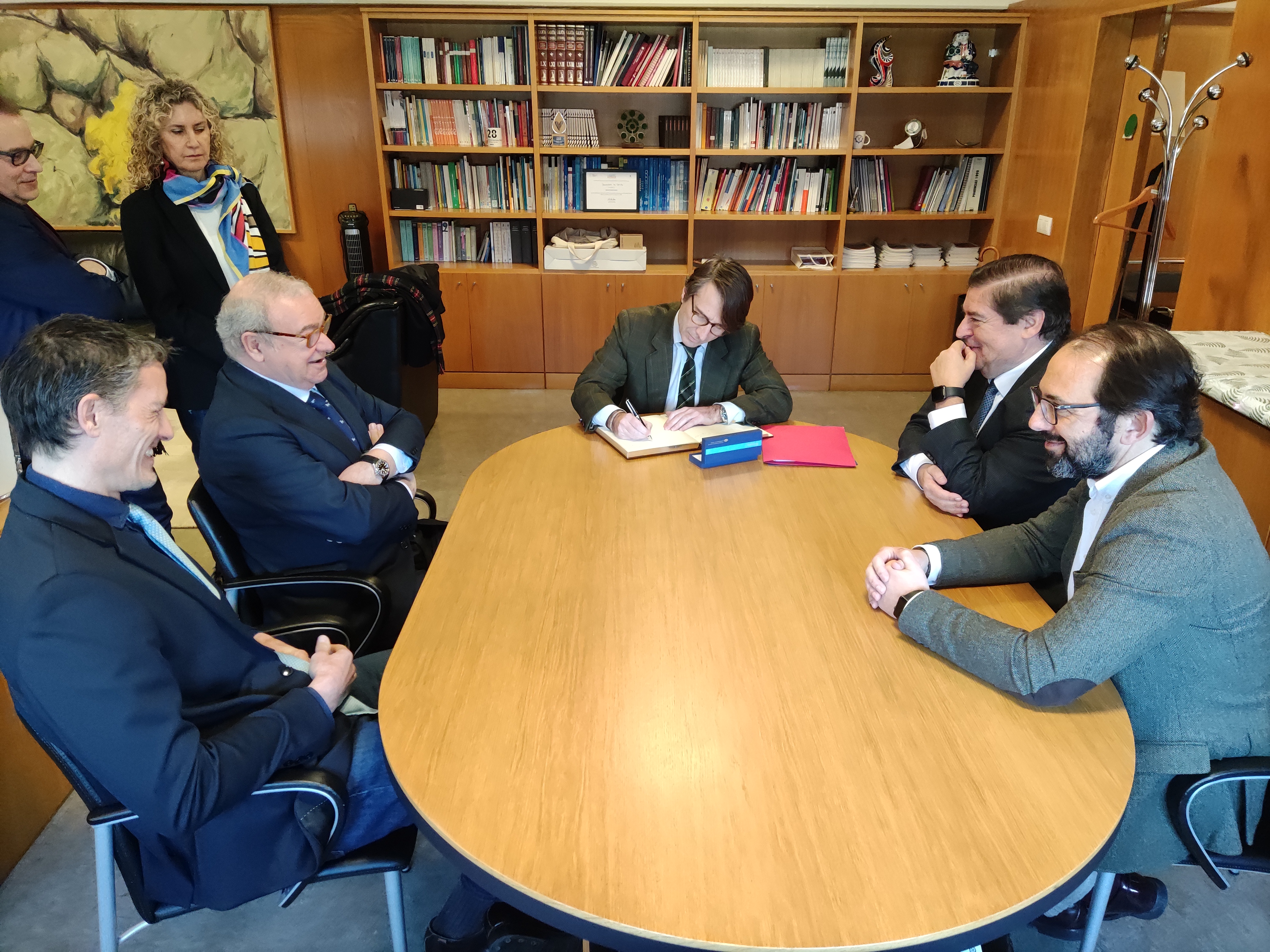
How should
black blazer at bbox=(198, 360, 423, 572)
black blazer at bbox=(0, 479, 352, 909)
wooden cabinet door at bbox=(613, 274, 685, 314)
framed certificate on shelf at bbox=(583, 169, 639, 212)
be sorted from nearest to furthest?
black blazer at bbox=(0, 479, 352, 909) < black blazer at bbox=(198, 360, 423, 572) < framed certificate on shelf at bbox=(583, 169, 639, 212) < wooden cabinet door at bbox=(613, 274, 685, 314)

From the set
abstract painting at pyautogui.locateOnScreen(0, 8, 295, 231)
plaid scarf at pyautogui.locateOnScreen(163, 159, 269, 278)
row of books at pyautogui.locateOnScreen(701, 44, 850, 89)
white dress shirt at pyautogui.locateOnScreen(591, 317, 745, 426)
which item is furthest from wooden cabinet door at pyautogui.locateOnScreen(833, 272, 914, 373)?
abstract painting at pyautogui.locateOnScreen(0, 8, 295, 231)

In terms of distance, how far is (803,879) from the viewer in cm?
113

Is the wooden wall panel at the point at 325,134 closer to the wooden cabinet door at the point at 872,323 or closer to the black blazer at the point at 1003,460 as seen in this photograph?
the wooden cabinet door at the point at 872,323

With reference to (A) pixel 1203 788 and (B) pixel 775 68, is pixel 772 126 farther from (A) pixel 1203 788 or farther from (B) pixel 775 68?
(A) pixel 1203 788

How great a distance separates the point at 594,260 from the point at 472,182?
862 millimetres

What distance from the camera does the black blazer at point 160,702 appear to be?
122 centimetres

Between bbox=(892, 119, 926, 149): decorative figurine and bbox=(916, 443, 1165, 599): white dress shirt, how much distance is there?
394cm

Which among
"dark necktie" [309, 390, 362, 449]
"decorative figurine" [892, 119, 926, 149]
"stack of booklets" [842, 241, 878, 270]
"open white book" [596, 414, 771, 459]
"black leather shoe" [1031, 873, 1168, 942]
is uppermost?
"decorative figurine" [892, 119, 926, 149]

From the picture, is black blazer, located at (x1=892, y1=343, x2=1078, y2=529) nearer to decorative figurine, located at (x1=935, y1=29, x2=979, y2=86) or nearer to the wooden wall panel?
decorative figurine, located at (x1=935, y1=29, x2=979, y2=86)

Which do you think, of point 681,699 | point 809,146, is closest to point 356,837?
point 681,699

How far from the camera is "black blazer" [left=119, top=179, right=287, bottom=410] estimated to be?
2906mm

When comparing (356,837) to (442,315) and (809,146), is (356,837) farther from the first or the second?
(809,146)

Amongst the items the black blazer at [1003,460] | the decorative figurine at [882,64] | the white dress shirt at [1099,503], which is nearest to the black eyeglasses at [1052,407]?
the white dress shirt at [1099,503]

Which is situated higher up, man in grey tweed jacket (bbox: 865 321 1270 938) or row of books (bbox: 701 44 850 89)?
row of books (bbox: 701 44 850 89)
